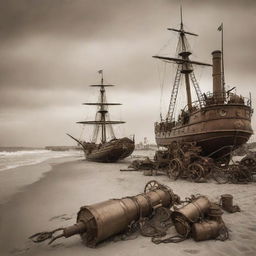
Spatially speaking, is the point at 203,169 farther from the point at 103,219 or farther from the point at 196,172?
the point at 103,219

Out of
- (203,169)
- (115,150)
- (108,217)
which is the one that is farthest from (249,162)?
(115,150)

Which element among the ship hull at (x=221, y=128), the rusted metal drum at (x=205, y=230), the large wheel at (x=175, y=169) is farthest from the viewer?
the ship hull at (x=221, y=128)

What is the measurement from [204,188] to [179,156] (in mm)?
3808

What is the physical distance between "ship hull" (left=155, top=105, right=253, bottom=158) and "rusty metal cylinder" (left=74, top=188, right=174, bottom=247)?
1068 cm

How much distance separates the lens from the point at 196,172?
41.4ft

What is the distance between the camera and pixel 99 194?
1002 cm

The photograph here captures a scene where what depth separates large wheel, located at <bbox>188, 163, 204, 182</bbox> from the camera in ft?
40.4

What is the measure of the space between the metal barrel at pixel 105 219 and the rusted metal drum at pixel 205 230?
54.8 inches

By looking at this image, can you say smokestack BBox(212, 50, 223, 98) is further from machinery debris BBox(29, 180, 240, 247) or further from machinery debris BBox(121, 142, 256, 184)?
machinery debris BBox(29, 180, 240, 247)

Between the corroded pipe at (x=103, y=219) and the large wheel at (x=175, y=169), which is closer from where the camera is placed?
the corroded pipe at (x=103, y=219)

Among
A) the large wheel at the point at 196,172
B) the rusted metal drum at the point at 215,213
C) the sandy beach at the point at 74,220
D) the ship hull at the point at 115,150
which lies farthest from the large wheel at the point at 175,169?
the ship hull at the point at 115,150

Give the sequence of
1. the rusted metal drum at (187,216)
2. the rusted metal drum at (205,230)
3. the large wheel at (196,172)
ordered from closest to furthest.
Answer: the rusted metal drum at (205,230) < the rusted metal drum at (187,216) < the large wheel at (196,172)

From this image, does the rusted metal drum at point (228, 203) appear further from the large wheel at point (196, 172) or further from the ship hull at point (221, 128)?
the ship hull at point (221, 128)

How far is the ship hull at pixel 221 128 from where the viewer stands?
1477 cm
